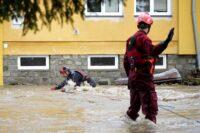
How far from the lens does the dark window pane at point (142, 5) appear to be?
20922 mm

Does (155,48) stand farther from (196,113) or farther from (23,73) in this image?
(23,73)

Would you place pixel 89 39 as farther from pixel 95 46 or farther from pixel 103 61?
pixel 103 61

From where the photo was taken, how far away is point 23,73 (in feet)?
66.0

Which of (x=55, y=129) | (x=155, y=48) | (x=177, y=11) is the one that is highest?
(x=177, y=11)

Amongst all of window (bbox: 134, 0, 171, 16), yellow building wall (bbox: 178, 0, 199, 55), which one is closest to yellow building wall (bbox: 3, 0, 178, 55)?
yellow building wall (bbox: 178, 0, 199, 55)

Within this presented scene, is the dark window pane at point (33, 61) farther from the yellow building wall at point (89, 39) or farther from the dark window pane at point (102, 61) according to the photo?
the dark window pane at point (102, 61)

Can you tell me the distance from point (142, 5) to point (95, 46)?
232cm

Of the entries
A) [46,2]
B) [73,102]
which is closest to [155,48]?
[46,2]

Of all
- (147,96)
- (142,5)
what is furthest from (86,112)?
(142,5)

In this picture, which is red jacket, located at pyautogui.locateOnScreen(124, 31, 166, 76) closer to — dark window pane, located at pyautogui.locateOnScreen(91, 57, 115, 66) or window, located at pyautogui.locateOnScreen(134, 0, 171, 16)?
dark window pane, located at pyautogui.locateOnScreen(91, 57, 115, 66)

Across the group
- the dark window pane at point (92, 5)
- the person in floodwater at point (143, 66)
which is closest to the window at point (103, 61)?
the person in floodwater at point (143, 66)

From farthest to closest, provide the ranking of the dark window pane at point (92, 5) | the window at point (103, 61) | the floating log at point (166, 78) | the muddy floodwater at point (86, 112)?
the window at point (103, 61) < the floating log at point (166, 78) < the muddy floodwater at point (86, 112) < the dark window pane at point (92, 5)

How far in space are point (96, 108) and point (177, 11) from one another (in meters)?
9.43

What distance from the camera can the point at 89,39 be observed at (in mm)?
20406
